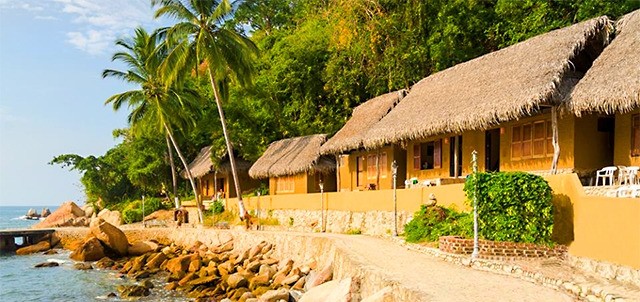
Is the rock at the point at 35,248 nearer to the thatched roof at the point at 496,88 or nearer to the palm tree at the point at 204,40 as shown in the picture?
the palm tree at the point at 204,40

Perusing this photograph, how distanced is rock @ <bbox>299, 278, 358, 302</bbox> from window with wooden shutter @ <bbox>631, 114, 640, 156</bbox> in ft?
26.6

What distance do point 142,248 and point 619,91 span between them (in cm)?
2430

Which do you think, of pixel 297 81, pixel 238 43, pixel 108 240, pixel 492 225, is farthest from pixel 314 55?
pixel 492 225

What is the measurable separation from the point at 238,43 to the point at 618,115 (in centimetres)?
1708

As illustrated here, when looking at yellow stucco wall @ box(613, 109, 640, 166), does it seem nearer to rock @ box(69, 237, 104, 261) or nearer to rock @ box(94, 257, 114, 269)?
rock @ box(94, 257, 114, 269)

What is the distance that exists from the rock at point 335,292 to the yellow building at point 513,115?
22.2ft

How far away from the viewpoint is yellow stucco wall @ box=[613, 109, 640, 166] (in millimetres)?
14922

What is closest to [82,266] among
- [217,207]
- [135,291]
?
[135,291]

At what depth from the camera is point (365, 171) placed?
27.0 metres

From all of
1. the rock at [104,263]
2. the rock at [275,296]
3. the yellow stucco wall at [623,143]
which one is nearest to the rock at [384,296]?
the rock at [275,296]

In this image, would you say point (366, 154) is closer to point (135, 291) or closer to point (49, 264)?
point (135, 291)

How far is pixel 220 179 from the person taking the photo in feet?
132

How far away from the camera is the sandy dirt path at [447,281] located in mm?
9211

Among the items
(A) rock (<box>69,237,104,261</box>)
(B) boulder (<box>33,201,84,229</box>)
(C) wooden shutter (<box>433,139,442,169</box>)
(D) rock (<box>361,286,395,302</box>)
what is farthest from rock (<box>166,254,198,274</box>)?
(B) boulder (<box>33,201,84,229</box>)
